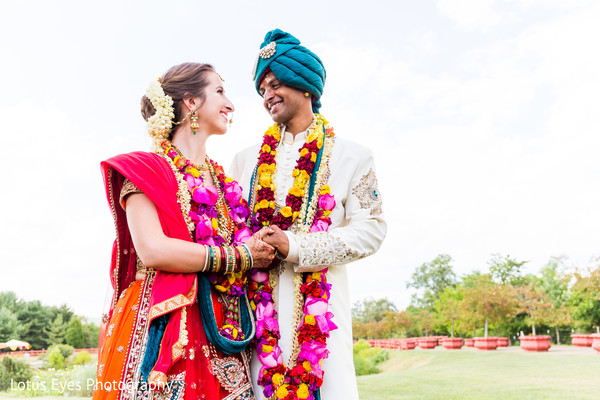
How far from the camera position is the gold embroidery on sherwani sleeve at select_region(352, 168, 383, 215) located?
114 inches

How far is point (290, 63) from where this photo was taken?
3072 millimetres

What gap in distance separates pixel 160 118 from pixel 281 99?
30.0 inches

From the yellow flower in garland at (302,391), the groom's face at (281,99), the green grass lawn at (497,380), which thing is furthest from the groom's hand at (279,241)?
the green grass lawn at (497,380)

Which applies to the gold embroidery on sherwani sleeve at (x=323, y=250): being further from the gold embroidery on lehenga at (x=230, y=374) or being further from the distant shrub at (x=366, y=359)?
the distant shrub at (x=366, y=359)

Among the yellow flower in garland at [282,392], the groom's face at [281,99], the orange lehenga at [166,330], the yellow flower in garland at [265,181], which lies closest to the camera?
the orange lehenga at [166,330]

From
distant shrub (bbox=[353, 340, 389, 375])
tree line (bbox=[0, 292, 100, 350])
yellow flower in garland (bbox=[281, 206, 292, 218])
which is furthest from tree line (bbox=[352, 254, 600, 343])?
yellow flower in garland (bbox=[281, 206, 292, 218])

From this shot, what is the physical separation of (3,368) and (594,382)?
1561 centimetres

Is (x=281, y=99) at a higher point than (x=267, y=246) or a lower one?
higher

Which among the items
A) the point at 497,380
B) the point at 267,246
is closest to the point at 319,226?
the point at 267,246

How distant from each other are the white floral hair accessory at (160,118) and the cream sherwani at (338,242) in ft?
2.06

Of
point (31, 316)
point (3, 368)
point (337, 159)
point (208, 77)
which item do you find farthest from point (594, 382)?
point (31, 316)

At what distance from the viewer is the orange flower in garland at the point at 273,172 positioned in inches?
113

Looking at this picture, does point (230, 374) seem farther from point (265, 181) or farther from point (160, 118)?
point (160, 118)

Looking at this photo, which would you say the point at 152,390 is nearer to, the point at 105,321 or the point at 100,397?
the point at 100,397
